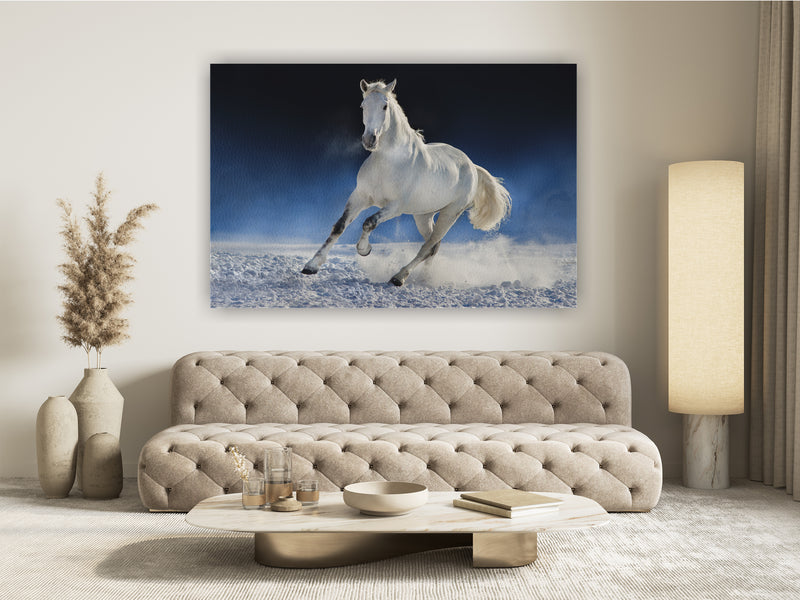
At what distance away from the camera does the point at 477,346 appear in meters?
4.29

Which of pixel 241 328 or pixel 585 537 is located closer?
pixel 585 537

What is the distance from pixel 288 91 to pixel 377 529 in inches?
109

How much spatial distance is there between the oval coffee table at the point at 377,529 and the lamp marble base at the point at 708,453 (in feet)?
4.83

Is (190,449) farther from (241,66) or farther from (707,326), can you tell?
(707,326)

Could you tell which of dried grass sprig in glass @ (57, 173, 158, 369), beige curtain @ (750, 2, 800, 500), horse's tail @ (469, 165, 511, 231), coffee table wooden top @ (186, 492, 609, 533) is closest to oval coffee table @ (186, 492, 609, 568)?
coffee table wooden top @ (186, 492, 609, 533)

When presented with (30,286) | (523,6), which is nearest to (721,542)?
(523,6)

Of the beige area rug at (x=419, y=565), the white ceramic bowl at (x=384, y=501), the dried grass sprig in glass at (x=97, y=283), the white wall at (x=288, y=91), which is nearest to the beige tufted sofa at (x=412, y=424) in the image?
the beige area rug at (x=419, y=565)

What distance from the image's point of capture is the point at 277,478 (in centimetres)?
259

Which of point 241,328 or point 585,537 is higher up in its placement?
point 241,328

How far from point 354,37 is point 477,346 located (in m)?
1.88

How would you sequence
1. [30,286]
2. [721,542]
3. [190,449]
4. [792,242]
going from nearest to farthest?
1. [721,542]
2. [190,449]
3. [792,242]
4. [30,286]

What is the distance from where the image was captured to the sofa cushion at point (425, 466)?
3344 millimetres

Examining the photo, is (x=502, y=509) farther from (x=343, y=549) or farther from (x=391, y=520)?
(x=343, y=549)

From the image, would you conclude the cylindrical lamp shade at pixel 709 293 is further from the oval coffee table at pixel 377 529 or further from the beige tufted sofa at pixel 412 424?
the oval coffee table at pixel 377 529
